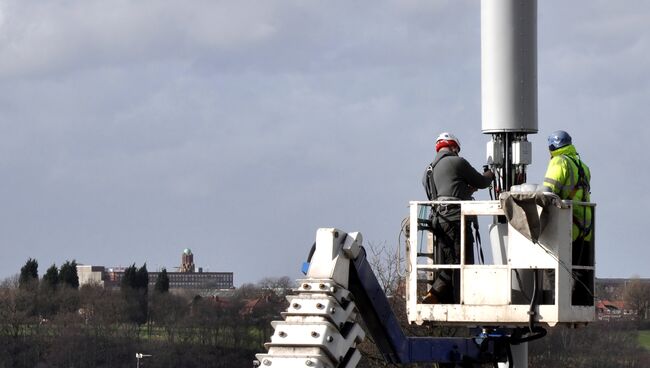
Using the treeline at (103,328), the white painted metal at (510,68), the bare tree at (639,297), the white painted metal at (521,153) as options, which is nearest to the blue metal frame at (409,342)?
the white painted metal at (521,153)

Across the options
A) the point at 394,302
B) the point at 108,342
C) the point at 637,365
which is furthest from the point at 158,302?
the point at 394,302

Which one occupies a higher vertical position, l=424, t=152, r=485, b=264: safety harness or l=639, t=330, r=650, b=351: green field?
l=424, t=152, r=485, b=264: safety harness

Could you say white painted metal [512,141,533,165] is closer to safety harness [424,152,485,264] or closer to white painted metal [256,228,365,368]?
safety harness [424,152,485,264]

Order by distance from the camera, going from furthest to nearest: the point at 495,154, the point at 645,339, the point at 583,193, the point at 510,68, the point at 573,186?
the point at 645,339 < the point at 495,154 < the point at 510,68 < the point at 583,193 < the point at 573,186

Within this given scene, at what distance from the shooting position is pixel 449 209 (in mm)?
19438

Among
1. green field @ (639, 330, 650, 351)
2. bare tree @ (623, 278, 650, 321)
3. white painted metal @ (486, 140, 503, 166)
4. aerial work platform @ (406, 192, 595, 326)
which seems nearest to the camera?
aerial work platform @ (406, 192, 595, 326)

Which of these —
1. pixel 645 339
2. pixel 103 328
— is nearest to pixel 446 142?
pixel 645 339

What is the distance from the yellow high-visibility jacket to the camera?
61.1 ft

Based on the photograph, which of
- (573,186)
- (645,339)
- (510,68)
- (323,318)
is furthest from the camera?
(645,339)

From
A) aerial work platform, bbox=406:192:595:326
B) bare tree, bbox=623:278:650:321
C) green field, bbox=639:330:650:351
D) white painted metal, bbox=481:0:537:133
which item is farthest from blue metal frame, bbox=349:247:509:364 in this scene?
bare tree, bbox=623:278:650:321

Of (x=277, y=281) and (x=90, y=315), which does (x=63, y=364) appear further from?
(x=277, y=281)

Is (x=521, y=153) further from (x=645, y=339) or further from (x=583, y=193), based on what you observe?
(x=645, y=339)

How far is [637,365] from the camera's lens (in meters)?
94.6

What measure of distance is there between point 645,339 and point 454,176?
276 feet
